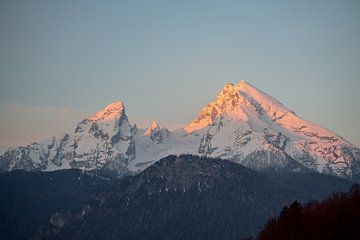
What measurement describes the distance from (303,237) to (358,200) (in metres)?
18.6

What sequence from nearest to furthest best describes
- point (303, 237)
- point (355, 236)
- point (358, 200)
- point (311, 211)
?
point (355, 236) → point (303, 237) → point (358, 200) → point (311, 211)

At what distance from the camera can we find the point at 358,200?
568 ft

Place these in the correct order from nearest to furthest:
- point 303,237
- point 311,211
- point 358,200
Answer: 1. point 303,237
2. point 358,200
3. point 311,211

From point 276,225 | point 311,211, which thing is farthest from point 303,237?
point 311,211

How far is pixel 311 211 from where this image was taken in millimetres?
192750

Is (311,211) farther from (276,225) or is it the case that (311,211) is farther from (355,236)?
(355,236)

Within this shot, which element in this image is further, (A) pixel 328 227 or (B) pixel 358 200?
(B) pixel 358 200

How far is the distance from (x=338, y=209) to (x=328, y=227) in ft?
18.4

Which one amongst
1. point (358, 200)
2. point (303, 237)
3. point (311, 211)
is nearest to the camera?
point (303, 237)

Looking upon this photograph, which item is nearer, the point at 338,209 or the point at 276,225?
the point at 338,209

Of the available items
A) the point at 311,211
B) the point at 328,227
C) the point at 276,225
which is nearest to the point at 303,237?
the point at 328,227

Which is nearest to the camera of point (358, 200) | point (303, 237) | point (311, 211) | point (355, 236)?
point (355, 236)

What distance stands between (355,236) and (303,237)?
12.7 m

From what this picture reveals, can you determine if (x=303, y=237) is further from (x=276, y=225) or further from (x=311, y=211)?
(x=311, y=211)
